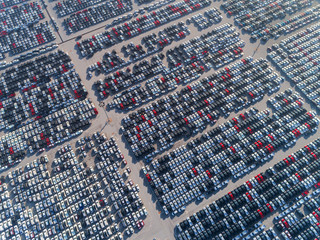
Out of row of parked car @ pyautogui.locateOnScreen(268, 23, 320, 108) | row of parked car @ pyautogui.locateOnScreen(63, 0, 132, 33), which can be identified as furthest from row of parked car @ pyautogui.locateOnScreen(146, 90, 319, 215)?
row of parked car @ pyautogui.locateOnScreen(63, 0, 132, 33)

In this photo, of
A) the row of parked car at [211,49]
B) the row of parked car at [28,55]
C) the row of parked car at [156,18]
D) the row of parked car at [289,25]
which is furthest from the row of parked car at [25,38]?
the row of parked car at [289,25]

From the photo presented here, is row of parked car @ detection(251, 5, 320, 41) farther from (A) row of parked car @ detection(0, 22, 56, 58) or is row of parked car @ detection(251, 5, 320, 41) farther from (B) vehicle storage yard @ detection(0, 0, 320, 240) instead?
(A) row of parked car @ detection(0, 22, 56, 58)

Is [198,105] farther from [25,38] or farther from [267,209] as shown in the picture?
[25,38]

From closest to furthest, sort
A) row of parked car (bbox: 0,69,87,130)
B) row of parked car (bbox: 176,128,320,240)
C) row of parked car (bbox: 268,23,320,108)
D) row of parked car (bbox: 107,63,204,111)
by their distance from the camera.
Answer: row of parked car (bbox: 176,128,320,240)
row of parked car (bbox: 0,69,87,130)
row of parked car (bbox: 107,63,204,111)
row of parked car (bbox: 268,23,320,108)

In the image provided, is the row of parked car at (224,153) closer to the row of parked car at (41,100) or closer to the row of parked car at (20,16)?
the row of parked car at (41,100)

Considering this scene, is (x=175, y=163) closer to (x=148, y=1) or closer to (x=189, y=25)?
(x=189, y=25)

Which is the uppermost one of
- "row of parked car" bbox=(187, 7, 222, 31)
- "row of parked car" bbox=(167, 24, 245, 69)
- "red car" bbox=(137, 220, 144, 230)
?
"row of parked car" bbox=(187, 7, 222, 31)

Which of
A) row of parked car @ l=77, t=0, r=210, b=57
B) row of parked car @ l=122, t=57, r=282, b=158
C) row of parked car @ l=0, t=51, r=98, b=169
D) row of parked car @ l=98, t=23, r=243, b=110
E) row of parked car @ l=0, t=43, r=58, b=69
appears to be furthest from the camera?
row of parked car @ l=77, t=0, r=210, b=57
